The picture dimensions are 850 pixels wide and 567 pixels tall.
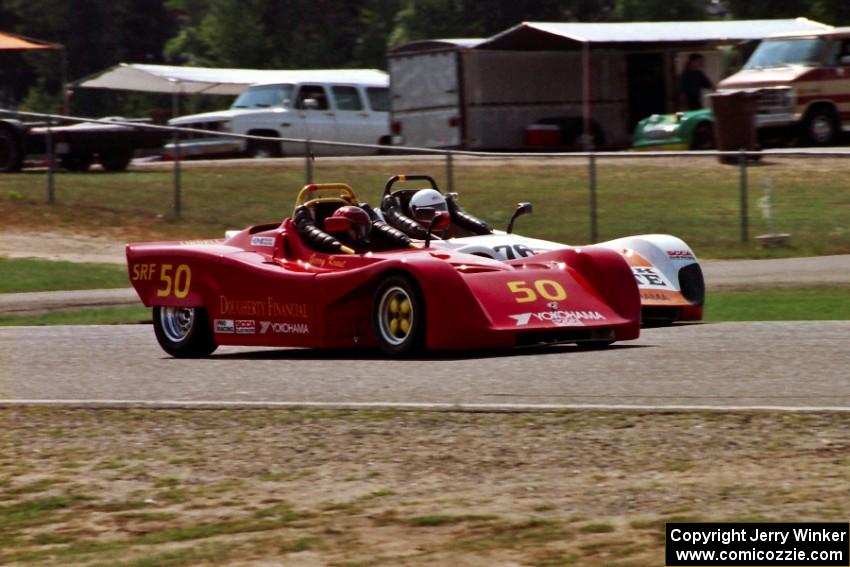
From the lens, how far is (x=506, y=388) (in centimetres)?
955

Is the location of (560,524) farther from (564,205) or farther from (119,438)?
(564,205)

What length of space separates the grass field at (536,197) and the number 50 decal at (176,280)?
918cm

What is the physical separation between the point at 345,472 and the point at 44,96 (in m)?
62.1

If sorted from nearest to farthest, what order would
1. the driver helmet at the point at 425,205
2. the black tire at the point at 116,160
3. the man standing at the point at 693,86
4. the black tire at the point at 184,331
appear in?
1. the black tire at the point at 184,331
2. the driver helmet at the point at 425,205
3. the black tire at the point at 116,160
4. the man standing at the point at 693,86

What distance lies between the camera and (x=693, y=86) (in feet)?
108

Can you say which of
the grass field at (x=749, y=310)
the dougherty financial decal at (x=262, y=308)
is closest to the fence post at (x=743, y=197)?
the grass field at (x=749, y=310)

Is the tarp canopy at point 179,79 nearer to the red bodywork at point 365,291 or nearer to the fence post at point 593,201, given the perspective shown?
the fence post at point 593,201

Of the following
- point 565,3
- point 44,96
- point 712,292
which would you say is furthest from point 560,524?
point 44,96

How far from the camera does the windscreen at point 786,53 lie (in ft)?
99.9

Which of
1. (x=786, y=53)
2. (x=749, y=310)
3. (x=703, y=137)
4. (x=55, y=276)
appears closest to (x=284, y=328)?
(x=749, y=310)

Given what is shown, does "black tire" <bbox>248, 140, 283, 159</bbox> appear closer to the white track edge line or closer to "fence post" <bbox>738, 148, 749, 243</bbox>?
"fence post" <bbox>738, 148, 749, 243</bbox>

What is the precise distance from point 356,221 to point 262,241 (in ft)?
2.66

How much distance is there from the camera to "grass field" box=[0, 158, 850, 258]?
67.1ft

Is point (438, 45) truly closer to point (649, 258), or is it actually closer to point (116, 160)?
point (116, 160)
